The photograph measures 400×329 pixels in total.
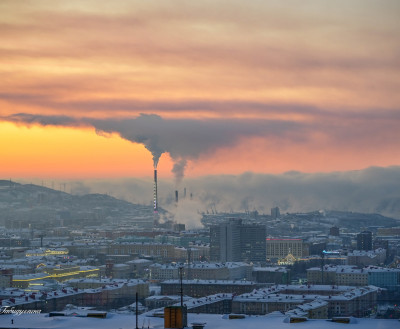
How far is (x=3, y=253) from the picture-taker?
123 meters

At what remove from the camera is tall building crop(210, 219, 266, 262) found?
118 meters

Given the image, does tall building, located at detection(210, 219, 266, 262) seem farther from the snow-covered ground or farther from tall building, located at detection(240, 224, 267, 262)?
the snow-covered ground

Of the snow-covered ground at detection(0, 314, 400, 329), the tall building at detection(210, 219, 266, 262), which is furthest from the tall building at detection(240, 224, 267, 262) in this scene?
the snow-covered ground at detection(0, 314, 400, 329)

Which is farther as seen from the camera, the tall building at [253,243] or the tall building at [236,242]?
the tall building at [253,243]

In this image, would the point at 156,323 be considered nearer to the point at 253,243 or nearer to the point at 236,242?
the point at 236,242

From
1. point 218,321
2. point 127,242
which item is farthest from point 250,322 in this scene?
point 127,242

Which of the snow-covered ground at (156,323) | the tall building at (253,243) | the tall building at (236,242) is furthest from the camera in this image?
the tall building at (253,243)

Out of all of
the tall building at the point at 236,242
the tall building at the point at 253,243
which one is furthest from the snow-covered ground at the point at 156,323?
the tall building at the point at 253,243

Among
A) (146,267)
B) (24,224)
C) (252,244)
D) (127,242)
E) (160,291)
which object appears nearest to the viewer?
(160,291)

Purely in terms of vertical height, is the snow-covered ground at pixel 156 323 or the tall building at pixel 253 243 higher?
the tall building at pixel 253 243

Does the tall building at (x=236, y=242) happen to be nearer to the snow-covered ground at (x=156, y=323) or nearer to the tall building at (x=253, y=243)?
the tall building at (x=253, y=243)

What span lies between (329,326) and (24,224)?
178247 millimetres

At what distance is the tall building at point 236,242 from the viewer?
118062mm

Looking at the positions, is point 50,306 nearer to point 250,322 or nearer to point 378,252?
point 250,322
